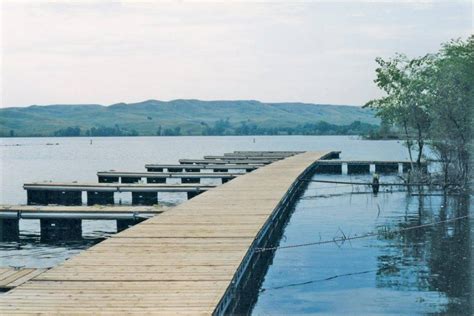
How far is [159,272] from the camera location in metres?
9.38

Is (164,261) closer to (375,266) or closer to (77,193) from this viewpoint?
(375,266)

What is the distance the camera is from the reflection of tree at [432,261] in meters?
11.8

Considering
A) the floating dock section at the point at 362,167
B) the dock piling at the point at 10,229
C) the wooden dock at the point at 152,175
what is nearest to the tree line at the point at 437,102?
the floating dock section at the point at 362,167

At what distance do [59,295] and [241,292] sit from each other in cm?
408

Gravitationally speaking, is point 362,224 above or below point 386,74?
below

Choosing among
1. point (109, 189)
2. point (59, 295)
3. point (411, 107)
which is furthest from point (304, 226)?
point (411, 107)

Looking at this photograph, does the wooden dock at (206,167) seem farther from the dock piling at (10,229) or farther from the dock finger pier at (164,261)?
the dock piling at (10,229)

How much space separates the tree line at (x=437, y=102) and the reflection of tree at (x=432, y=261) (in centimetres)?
679

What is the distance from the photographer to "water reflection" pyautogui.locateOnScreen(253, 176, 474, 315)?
10.9 meters

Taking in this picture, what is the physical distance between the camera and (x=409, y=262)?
1401cm

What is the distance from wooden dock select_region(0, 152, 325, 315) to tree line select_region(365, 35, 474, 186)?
43.1 feet

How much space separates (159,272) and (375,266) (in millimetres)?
5792

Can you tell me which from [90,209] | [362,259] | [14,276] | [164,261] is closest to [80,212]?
[90,209]

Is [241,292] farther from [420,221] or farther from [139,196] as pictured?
[139,196]
